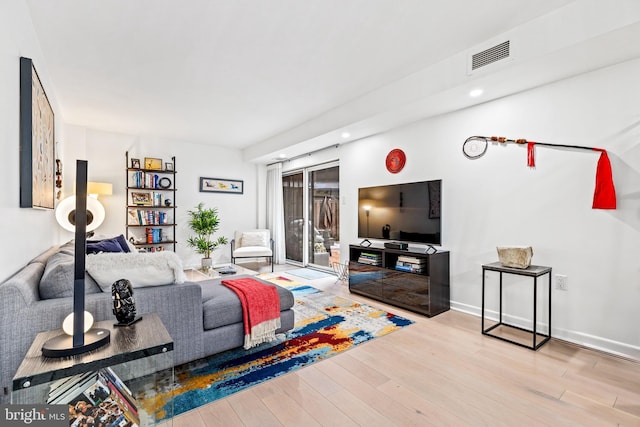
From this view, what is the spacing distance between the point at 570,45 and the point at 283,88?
2497 millimetres

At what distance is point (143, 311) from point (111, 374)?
2.07 ft

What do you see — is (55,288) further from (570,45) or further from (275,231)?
(275,231)

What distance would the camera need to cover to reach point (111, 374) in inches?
48.3

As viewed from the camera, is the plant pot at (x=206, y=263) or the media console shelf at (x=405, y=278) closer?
the media console shelf at (x=405, y=278)

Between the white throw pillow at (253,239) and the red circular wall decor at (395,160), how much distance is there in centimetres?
300

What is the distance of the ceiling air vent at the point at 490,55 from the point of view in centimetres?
241

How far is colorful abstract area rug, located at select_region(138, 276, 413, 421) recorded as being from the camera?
1831 millimetres

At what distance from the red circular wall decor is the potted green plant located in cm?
342

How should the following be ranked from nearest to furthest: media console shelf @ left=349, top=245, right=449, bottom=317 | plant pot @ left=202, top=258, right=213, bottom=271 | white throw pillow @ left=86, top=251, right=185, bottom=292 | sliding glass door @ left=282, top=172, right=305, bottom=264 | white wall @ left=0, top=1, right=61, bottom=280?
white wall @ left=0, top=1, right=61, bottom=280
white throw pillow @ left=86, top=251, right=185, bottom=292
media console shelf @ left=349, top=245, right=449, bottom=317
plant pot @ left=202, top=258, right=213, bottom=271
sliding glass door @ left=282, top=172, right=305, bottom=264

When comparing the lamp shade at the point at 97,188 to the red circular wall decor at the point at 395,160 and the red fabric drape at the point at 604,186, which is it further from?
the red fabric drape at the point at 604,186

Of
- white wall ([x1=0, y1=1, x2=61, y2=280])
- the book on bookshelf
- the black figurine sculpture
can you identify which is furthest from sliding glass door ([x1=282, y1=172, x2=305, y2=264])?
the book on bookshelf

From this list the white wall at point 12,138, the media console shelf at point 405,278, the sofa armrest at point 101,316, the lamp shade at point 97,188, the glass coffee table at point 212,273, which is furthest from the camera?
the glass coffee table at point 212,273

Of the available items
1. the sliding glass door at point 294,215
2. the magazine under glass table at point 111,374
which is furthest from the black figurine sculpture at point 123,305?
the sliding glass door at point 294,215

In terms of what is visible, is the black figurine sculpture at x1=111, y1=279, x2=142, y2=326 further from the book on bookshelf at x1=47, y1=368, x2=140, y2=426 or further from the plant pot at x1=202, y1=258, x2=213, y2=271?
the plant pot at x1=202, y1=258, x2=213, y2=271
